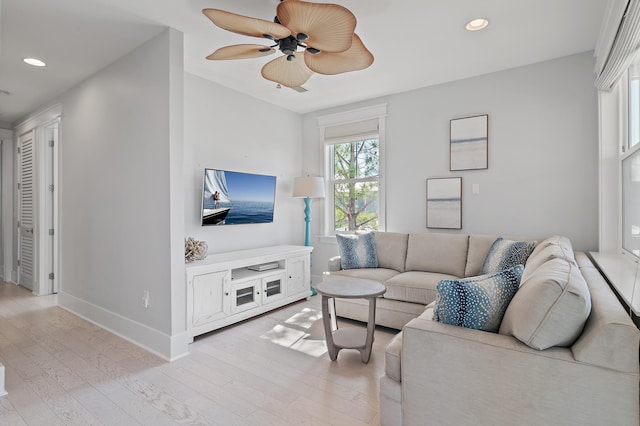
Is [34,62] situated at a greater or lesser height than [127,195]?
greater

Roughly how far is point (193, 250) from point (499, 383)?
2.64 metres

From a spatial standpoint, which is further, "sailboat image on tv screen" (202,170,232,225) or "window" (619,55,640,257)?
"sailboat image on tv screen" (202,170,232,225)

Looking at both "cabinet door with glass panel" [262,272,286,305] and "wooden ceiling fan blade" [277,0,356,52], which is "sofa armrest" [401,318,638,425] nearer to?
"wooden ceiling fan blade" [277,0,356,52]

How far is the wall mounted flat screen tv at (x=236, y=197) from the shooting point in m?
3.58

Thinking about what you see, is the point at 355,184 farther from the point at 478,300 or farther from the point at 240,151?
the point at 478,300

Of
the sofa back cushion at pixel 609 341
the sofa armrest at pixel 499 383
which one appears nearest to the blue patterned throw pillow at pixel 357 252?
the sofa armrest at pixel 499 383

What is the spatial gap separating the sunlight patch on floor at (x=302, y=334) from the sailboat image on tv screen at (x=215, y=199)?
52.2 inches

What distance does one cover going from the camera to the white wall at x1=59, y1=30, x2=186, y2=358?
2.65 m

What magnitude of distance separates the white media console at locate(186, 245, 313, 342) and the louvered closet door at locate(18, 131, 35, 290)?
3195 millimetres

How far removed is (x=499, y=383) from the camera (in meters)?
1.34

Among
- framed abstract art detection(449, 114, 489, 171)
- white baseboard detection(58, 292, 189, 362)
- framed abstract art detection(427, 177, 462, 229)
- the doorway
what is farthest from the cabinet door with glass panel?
the doorway

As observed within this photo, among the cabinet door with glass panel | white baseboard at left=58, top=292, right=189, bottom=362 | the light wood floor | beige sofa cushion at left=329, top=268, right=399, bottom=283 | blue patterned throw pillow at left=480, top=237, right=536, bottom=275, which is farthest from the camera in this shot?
the cabinet door with glass panel

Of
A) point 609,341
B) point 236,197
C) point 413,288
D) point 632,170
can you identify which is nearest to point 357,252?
point 413,288

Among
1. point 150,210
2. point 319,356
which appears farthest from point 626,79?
point 150,210
